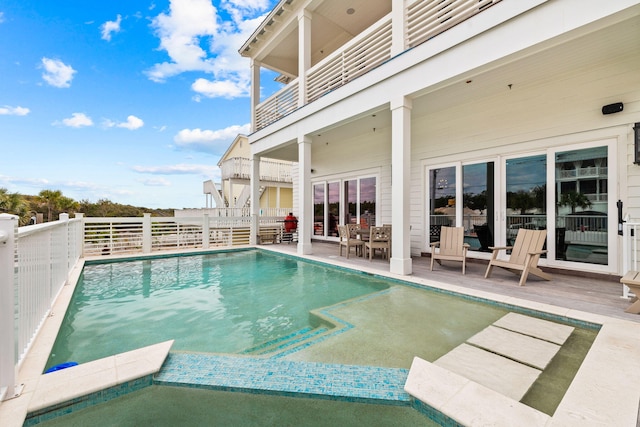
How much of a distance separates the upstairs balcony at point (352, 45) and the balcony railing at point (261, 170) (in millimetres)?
5926

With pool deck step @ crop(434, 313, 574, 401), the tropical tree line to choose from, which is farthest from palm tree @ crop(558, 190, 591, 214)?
the tropical tree line

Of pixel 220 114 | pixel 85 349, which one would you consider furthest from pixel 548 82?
pixel 220 114

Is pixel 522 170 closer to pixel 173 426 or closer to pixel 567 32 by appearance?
pixel 567 32

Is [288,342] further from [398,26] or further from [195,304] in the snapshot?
[398,26]

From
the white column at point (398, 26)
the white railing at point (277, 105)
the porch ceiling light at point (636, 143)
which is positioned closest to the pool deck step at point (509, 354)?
the porch ceiling light at point (636, 143)

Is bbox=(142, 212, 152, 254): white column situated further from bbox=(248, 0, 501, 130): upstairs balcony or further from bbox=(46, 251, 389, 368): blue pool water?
bbox=(248, 0, 501, 130): upstairs balcony

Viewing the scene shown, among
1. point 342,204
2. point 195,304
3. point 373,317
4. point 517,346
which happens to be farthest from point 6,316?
point 342,204

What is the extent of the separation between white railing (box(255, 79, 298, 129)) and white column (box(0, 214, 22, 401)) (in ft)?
24.1

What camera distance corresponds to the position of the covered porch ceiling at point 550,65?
3.45 metres

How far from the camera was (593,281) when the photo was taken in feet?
14.8

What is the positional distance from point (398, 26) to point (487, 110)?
266cm

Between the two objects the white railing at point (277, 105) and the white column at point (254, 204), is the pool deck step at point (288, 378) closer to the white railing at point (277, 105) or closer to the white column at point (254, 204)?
the white railing at point (277, 105)

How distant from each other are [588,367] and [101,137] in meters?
29.7

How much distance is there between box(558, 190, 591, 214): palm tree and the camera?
482cm
